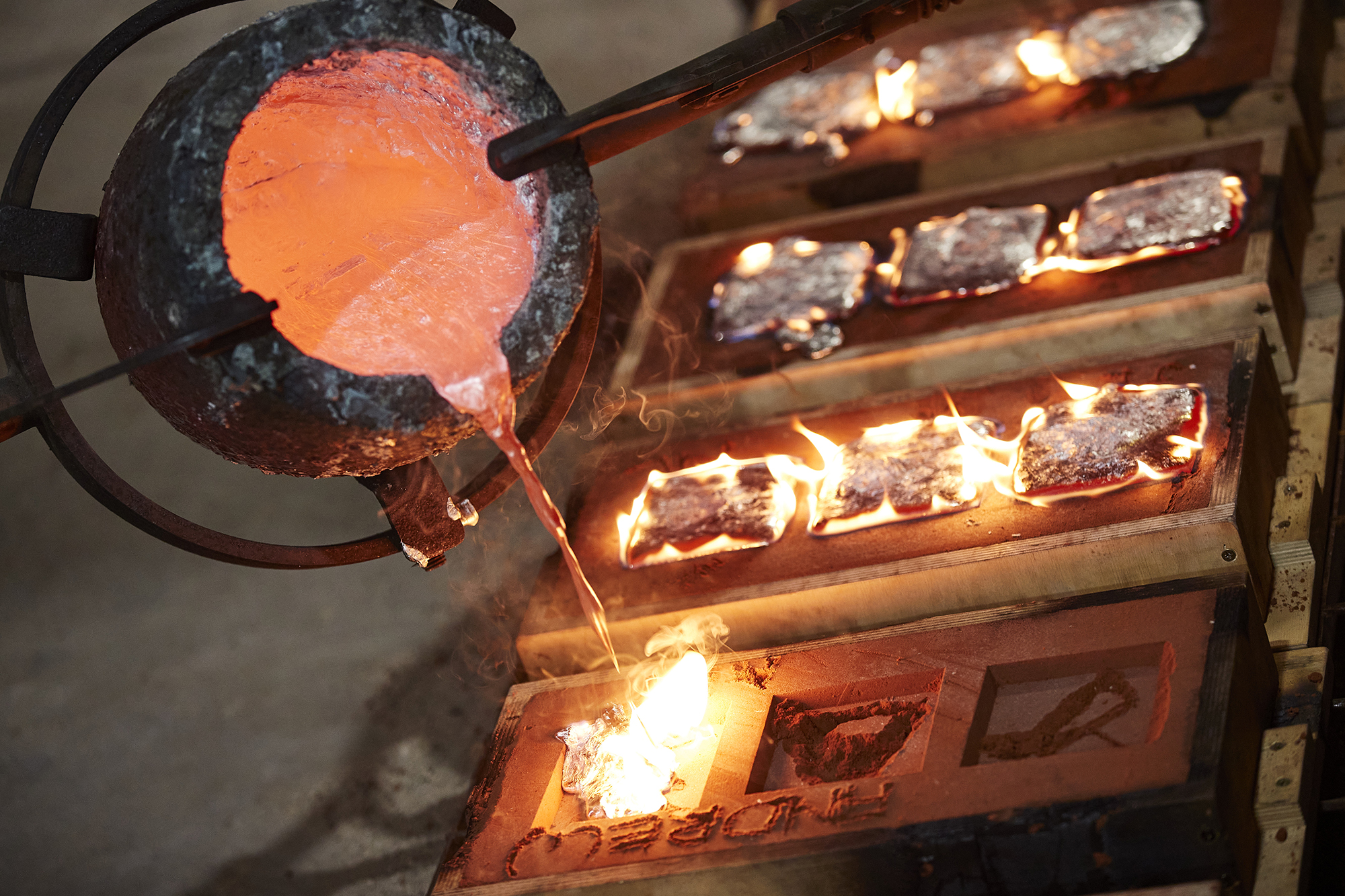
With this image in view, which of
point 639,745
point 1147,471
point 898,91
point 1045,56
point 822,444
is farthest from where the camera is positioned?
point 898,91

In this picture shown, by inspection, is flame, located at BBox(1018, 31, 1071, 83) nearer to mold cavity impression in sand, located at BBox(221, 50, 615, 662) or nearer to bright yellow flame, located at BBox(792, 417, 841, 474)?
bright yellow flame, located at BBox(792, 417, 841, 474)

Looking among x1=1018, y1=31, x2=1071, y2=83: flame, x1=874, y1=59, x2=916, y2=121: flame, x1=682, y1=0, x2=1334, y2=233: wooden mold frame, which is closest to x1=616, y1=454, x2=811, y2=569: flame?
x1=682, y1=0, x2=1334, y2=233: wooden mold frame

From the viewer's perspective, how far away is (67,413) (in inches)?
69.1

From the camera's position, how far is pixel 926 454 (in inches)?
96.7

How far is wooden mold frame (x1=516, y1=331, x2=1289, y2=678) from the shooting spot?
2127mm

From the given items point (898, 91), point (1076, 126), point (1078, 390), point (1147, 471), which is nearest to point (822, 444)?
point (1078, 390)

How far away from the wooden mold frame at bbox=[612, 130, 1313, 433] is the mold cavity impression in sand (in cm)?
129

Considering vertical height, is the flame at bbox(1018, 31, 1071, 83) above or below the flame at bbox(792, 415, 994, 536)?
above

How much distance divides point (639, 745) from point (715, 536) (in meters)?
0.53

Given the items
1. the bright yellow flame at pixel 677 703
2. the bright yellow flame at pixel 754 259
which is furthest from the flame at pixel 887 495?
the bright yellow flame at pixel 754 259

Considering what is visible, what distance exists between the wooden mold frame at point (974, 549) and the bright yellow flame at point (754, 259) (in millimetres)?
727

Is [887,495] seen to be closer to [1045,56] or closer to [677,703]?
[677,703]

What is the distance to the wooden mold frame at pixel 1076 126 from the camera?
3252 millimetres

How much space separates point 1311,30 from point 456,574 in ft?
9.83
